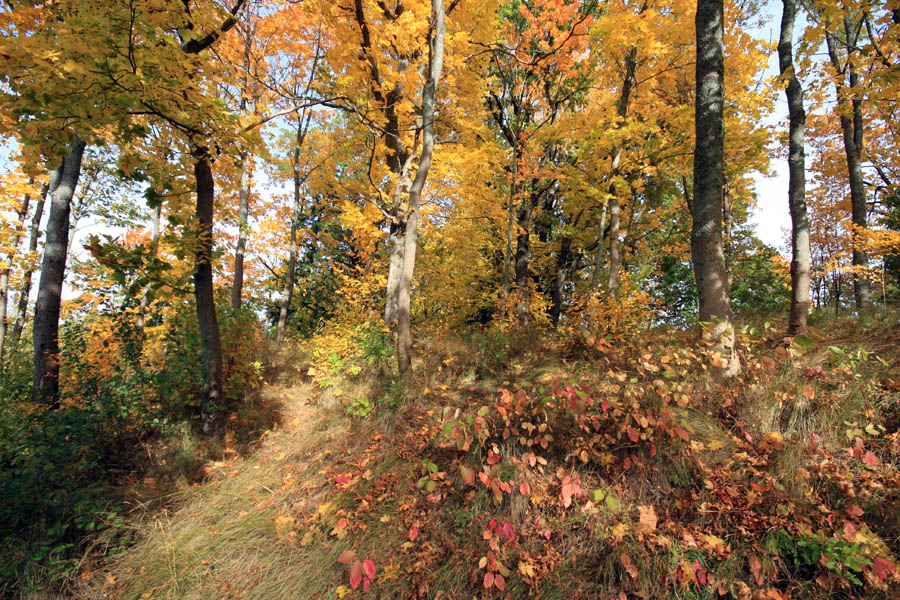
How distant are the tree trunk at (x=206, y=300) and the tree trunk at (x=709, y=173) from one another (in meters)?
6.29

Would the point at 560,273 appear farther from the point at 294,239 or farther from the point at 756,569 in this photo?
the point at 756,569

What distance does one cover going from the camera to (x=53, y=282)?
5.16 m

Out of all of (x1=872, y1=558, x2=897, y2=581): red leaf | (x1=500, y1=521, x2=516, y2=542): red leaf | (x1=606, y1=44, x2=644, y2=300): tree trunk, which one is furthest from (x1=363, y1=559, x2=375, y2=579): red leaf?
(x1=606, y1=44, x2=644, y2=300): tree trunk

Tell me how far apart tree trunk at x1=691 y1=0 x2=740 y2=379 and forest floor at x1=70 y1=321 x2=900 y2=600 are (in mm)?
633

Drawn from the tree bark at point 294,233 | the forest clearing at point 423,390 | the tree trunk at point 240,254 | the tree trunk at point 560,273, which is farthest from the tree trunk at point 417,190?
the tree trunk at point 560,273

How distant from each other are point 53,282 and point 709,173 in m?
9.10

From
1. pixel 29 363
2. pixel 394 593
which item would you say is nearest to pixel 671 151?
pixel 394 593

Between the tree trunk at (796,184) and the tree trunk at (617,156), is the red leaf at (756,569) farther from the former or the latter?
the tree trunk at (617,156)

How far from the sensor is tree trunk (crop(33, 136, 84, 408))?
16.0 feet

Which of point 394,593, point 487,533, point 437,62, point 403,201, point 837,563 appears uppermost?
point 437,62

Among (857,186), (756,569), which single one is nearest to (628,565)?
(756,569)

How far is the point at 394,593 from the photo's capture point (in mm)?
2629

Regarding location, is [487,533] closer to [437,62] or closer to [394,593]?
[394,593]

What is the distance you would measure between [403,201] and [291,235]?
6920 millimetres
